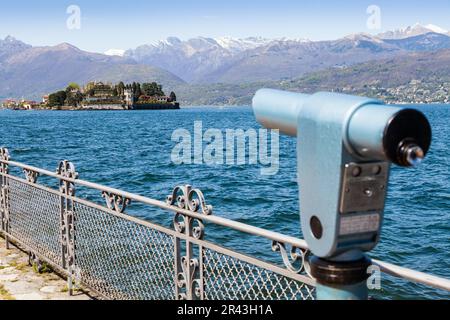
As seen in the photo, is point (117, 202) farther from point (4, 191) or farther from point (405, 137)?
point (405, 137)

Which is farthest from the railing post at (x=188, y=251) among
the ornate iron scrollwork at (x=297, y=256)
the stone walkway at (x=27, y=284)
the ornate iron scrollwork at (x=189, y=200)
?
the stone walkway at (x=27, y=284)

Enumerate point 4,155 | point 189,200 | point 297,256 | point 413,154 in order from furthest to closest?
point 4,155 → point 189,200 → point 297,256 → point 413,154

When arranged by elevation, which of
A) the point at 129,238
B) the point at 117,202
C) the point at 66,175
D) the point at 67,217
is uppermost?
the point at 66,175

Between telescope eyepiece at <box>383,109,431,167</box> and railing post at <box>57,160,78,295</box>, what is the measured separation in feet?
16.1

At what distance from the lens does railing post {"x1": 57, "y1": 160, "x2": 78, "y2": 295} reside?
20.9 ft

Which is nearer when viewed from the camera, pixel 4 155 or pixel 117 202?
pixel 117 202

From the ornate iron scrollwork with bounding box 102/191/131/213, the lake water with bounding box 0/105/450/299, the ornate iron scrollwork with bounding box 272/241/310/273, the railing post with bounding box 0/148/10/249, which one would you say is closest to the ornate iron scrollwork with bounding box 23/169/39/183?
the railing post with bounding box 0/148/10/249

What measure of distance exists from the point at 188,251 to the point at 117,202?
4.10ft

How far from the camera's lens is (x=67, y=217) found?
6.48 metres

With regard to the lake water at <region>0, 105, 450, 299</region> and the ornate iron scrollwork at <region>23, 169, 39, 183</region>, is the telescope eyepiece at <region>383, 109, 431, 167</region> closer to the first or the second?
the ornate iron scrollwork at <region>23, 169, 39, 183</region>

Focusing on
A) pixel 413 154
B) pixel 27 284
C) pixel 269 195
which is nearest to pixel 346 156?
pixel 413 154
